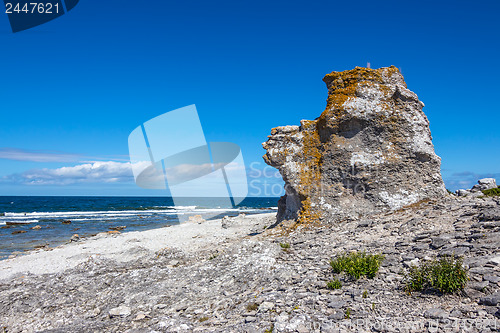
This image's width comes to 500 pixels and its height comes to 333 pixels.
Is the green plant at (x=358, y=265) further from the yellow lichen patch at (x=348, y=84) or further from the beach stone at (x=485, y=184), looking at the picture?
the beach stone at (x=485, y=184)

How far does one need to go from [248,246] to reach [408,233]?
4.46m

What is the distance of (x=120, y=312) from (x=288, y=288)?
382cm

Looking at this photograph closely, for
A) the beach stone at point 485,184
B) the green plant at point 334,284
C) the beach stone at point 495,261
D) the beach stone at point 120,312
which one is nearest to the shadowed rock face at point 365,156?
the green plant at point 334,284

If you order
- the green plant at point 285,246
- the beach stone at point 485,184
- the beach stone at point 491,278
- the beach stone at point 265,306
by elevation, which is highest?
the beach stone at point 485,184

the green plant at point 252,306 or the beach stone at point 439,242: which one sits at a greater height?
the beach stone at point 439,242

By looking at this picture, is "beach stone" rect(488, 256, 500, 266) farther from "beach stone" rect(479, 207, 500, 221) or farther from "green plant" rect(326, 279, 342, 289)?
"green plant" rect(326, 279, 342, 289)

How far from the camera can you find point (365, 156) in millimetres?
11766

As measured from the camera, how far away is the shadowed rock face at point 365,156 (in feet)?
37.9

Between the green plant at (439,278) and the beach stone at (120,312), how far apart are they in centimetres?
579

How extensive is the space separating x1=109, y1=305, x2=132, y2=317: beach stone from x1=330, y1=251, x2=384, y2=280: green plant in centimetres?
466

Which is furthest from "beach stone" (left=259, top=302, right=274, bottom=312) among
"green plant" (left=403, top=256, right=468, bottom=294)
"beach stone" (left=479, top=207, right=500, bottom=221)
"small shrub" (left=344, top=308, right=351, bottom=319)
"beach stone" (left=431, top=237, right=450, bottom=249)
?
"beach stone" (left=479, top=207, right=500, bottom=221)

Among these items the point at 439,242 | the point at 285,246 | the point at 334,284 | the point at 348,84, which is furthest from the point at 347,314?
the point at 348,84

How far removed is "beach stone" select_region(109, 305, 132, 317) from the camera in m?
7.37

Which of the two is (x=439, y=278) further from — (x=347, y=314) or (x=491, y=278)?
(x=347, y=314)
